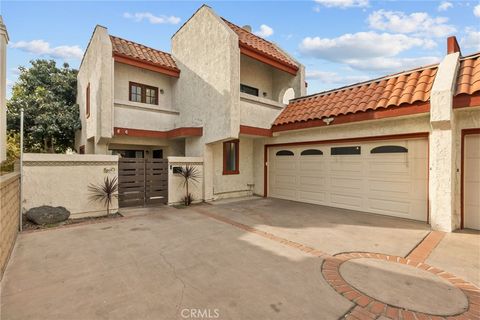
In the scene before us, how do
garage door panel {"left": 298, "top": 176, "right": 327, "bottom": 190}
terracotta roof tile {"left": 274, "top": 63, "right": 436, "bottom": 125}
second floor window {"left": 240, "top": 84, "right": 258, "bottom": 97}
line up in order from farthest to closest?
1. second floor window {"left": 240, "top": 84, "right": 258, "bottom": 97}
2. garage door panel {"left": 298, "top": 176, "right": 327, "bottom": 190}
3. terracotta roof tile {"left": 274, "top": 63, "right": 436, "bottom": 125}

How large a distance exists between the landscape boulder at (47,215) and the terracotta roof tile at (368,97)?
8.97 metres

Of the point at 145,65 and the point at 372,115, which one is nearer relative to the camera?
the point at 372,115

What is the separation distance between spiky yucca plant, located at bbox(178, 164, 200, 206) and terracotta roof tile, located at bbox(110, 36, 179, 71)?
18.7 feet

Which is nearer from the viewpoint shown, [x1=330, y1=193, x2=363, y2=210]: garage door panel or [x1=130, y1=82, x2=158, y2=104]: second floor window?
[x1=330, y1=193, x2=363, y2=210]: garage door panel

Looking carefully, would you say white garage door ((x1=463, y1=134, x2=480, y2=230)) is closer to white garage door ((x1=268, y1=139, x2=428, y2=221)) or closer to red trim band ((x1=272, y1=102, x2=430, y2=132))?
white garage door ((x1=268, y1=139, x2=428, y2=221))

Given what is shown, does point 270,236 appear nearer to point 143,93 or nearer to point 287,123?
point 287,123

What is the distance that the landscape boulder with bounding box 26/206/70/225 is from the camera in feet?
22.4

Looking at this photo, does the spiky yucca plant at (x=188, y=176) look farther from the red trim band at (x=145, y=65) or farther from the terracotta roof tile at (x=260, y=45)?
the terracotta roof tile at (x=260, y=45)

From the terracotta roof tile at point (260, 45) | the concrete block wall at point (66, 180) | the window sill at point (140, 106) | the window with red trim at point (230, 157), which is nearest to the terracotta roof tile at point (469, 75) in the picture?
the terracotta roof tile at point (260, 45)

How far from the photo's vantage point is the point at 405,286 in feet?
11.7

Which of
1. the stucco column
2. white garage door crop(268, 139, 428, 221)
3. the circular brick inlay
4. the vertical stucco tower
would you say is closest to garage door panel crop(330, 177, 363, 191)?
white garage door crop(268, 139, 428, 221)

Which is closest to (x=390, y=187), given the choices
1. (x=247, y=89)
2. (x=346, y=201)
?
(x=346, y=201)

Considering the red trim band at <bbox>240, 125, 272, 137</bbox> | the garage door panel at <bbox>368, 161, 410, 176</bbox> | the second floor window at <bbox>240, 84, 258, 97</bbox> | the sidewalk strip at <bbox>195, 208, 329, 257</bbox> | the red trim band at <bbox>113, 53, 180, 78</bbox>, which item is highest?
the red trim band at <bbox>113, 53, 180, 78</bbox>

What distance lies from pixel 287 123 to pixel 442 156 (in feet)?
18.4
